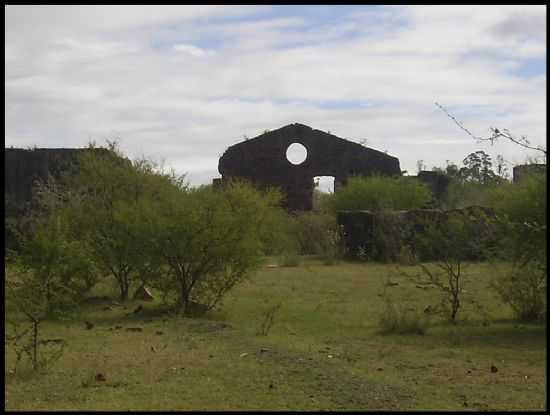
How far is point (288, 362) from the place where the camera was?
11406 mm

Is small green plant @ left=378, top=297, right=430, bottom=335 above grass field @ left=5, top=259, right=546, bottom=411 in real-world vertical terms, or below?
above

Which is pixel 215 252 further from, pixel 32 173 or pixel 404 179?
pixel 404 179

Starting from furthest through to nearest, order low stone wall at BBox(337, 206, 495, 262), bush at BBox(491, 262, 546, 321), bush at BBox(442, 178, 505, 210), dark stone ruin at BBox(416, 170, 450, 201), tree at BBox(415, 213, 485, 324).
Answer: dark stone ruin at BBox(416, 170, 450, 201)
bush at BBox(442, 178, 505, 210)
low stone wall at BBox(337, 206, 495, 262)
tree at BBox(415, 213, 485, 324)
bush at BBox(491, 262, 546, 321)

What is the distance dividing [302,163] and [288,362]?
34.2 metres

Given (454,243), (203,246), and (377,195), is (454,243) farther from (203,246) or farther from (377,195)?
(377,195)

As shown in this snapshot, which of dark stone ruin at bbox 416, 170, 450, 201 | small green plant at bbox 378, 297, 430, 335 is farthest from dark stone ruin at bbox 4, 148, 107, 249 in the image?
dark stone ruin at bbox 416, 170, 450, 201

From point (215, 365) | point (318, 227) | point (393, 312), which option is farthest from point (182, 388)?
point (318, 227)

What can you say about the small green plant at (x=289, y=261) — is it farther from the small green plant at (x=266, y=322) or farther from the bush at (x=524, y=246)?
Result: the bush at (x=524, y=246)

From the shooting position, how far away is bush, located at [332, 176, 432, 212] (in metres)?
38.6

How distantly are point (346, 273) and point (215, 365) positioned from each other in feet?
49.3

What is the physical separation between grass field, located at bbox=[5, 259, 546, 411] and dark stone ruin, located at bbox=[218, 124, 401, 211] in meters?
26.2

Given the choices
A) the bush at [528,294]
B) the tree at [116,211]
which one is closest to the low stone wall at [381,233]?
the tree at [116,211]

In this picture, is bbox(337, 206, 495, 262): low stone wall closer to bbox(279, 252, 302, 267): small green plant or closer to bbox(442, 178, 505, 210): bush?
bbox(279, 252, 302, 267): small green plant

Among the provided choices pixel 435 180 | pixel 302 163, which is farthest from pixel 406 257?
pixel 435 180
